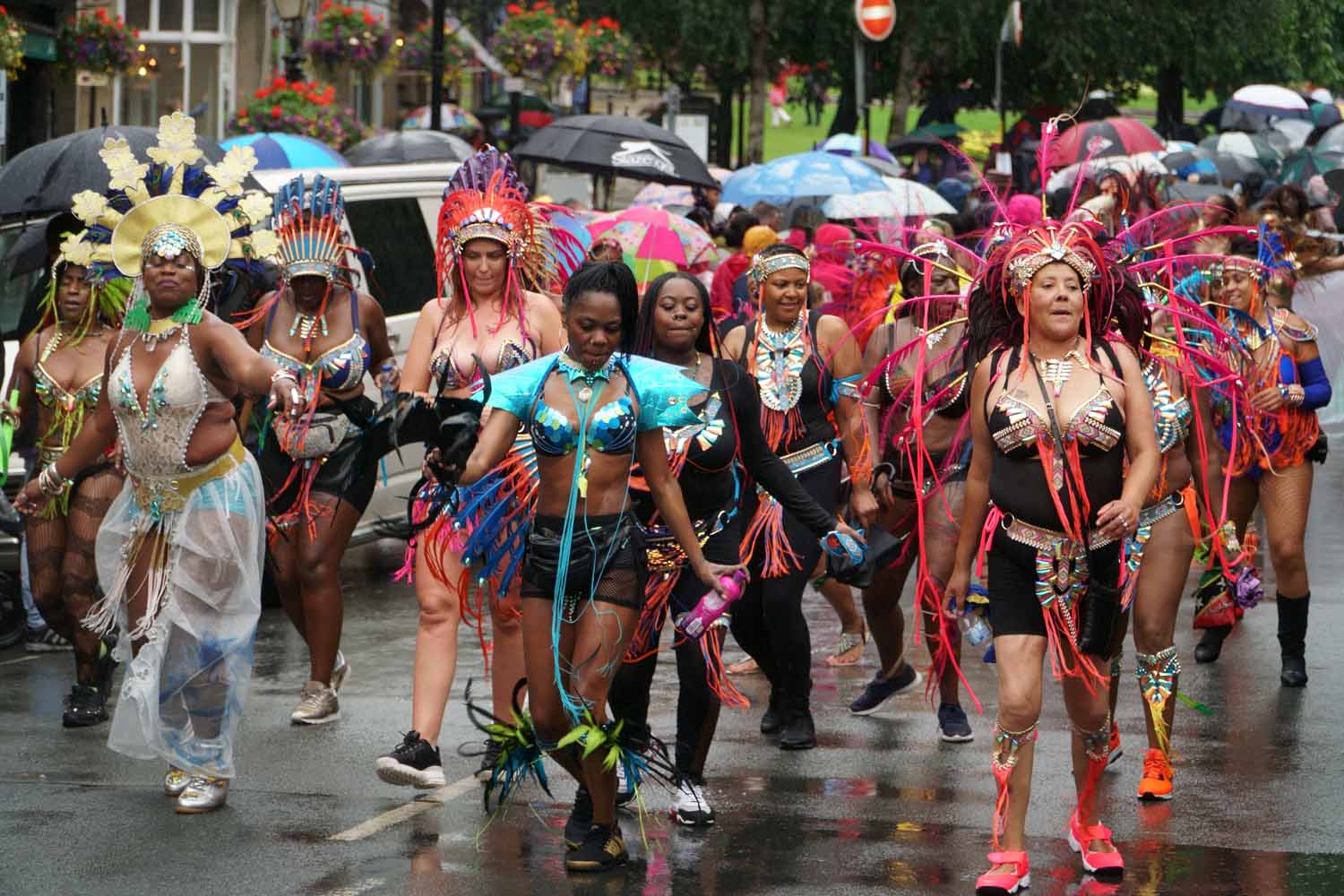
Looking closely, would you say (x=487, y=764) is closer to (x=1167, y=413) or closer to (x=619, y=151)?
(x=1167, y=413)

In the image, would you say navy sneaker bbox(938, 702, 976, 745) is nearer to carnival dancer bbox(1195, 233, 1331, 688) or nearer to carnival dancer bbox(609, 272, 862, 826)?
carnival dancer bbox(609, 272, 862, 826)

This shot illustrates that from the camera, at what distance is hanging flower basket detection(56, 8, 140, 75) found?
72.5ft

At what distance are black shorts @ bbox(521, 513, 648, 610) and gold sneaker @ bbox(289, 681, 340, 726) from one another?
2.32 m

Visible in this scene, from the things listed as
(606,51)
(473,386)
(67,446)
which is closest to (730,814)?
(473,386)

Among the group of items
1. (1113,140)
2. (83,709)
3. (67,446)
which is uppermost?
(1113,140)

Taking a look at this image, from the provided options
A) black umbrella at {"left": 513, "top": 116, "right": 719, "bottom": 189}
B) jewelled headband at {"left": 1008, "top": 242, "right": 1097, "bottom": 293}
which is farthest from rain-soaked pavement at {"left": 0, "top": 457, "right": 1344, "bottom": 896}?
black umbrella at {"left": 513, "top": 116, "right": 719, "bottom": 189}

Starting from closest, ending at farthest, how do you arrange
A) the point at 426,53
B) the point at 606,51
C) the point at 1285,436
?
the point at 1285,436, the point at 426,53, the point at 606,51

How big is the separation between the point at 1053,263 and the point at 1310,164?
74.8 ft

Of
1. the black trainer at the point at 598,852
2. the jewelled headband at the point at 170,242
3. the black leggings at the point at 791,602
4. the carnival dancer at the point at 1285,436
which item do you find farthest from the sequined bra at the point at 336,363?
the carnival dancer at the point at 1285,436

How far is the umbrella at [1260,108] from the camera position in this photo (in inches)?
1439

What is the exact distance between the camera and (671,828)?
6918 millimetres

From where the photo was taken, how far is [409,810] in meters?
7.11

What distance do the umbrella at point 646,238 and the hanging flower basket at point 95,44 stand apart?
970cm

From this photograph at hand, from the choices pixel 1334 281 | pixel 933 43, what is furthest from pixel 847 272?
pixel 933 43
